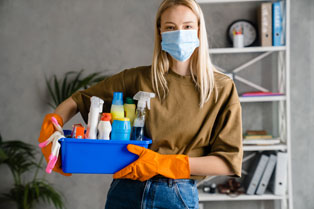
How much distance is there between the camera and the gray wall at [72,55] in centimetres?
297

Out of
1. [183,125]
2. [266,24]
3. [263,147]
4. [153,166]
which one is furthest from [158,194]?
[266,24]

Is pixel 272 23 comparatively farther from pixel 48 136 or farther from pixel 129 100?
pixel 48 136

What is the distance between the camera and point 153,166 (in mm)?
1183

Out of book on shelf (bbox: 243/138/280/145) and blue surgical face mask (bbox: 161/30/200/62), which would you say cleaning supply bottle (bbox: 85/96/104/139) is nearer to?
blue surgical face mask (bbox: 161/30/200/62)

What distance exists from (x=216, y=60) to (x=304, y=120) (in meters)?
0.89

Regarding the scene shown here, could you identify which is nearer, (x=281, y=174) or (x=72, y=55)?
(x=281, y=174)

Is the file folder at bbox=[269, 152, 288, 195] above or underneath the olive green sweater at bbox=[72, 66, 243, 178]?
underneath

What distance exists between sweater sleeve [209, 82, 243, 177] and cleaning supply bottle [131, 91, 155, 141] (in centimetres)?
27

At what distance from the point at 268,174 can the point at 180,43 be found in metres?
1.79

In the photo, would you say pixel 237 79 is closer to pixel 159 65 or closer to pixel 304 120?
pixel 304 120

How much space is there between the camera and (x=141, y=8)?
302 centimetres

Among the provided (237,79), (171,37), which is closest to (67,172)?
(171,37)

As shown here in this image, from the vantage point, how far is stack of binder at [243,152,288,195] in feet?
8.73

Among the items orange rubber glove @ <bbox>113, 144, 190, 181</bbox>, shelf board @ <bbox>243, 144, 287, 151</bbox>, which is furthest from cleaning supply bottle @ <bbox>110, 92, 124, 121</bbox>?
shelf board @ <bbox>243, 144, 287, 151</bbox>
